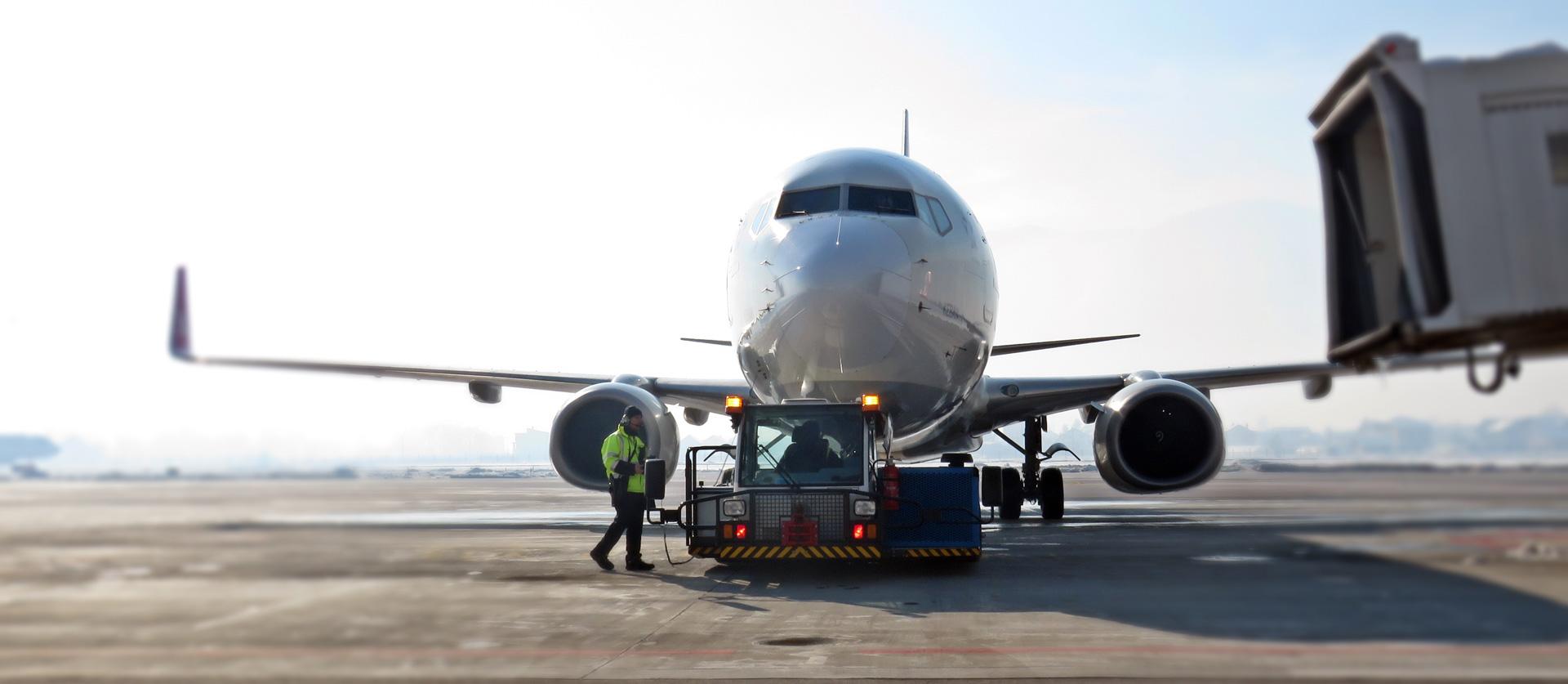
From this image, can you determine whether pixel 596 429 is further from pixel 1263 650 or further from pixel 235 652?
pixel 1263 650

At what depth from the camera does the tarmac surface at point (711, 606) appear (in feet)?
11.7

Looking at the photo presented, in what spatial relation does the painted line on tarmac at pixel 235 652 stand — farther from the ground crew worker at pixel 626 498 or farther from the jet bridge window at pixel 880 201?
the jet bridge window at pixel 880 201

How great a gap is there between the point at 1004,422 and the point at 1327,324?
12.5m

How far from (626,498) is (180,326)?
16.8 ft

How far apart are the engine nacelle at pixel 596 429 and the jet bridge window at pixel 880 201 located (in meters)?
2.98

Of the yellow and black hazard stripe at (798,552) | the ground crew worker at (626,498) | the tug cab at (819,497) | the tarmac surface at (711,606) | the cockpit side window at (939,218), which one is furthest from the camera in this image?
the cockpit side window at (939,218)

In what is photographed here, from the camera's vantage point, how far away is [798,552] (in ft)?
31.3

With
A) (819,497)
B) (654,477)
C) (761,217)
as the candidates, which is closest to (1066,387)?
(761,217)

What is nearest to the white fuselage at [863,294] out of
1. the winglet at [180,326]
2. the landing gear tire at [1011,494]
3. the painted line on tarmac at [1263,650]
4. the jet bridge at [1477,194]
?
the landing gear tire at [1011,494]

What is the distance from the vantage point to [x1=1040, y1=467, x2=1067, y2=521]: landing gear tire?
16.3 metres

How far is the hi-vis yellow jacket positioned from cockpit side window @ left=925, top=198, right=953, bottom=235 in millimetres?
3556

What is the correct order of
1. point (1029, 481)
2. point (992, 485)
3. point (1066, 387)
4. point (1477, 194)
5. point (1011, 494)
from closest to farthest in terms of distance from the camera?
1. point (1477, 194)
2. point (1066, 387)
3. point (1011, 494)
4. point (992, 485)
5. point (1029, 481)

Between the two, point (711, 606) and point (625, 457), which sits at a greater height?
point (625, 457)

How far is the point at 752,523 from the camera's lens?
9680 millimetres
